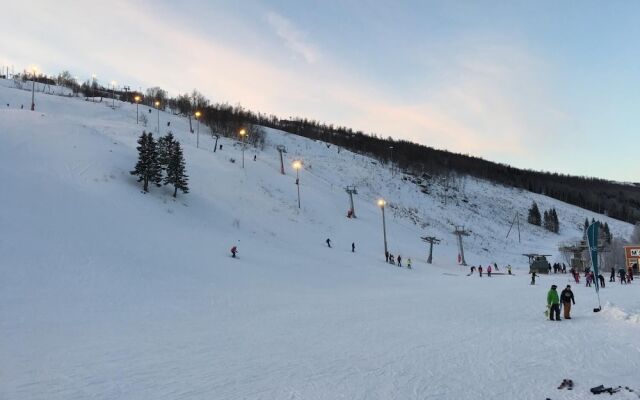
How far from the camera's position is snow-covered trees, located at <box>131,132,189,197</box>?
38.2 metres

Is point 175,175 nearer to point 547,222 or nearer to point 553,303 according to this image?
point 553,303

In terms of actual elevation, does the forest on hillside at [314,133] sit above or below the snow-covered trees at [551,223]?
above

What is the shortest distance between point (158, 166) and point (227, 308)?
83.0 feet

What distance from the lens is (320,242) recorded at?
41750 millimetres

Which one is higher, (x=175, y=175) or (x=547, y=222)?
(x=175, y=175)

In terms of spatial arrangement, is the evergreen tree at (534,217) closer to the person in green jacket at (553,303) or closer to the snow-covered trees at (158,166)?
the snow-covered trees at (158,166)

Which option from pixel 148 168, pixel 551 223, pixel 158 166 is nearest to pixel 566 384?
pixel 148 168

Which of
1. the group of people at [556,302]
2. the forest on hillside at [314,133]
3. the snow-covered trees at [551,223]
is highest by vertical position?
the forest on hillside at [314,133]

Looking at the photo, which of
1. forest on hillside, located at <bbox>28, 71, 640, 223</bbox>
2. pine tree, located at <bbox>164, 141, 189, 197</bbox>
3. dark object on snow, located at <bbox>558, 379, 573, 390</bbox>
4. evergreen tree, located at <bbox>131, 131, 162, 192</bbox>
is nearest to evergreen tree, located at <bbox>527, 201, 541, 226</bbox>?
forest on hillside, located at <bbox>28, 71, 640, 223</bbox>

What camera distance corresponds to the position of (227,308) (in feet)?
55.3

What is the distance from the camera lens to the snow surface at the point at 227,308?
26.5 ft

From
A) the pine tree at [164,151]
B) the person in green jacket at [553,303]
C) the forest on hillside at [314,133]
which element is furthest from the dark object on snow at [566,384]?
the forest on hillside at [314,133]

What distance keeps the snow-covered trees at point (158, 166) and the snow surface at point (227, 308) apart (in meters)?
1.01

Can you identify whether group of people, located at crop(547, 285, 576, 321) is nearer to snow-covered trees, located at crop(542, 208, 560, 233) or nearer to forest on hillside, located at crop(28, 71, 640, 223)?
forest on hillside, located at crop(28, 71, 640, 223)
